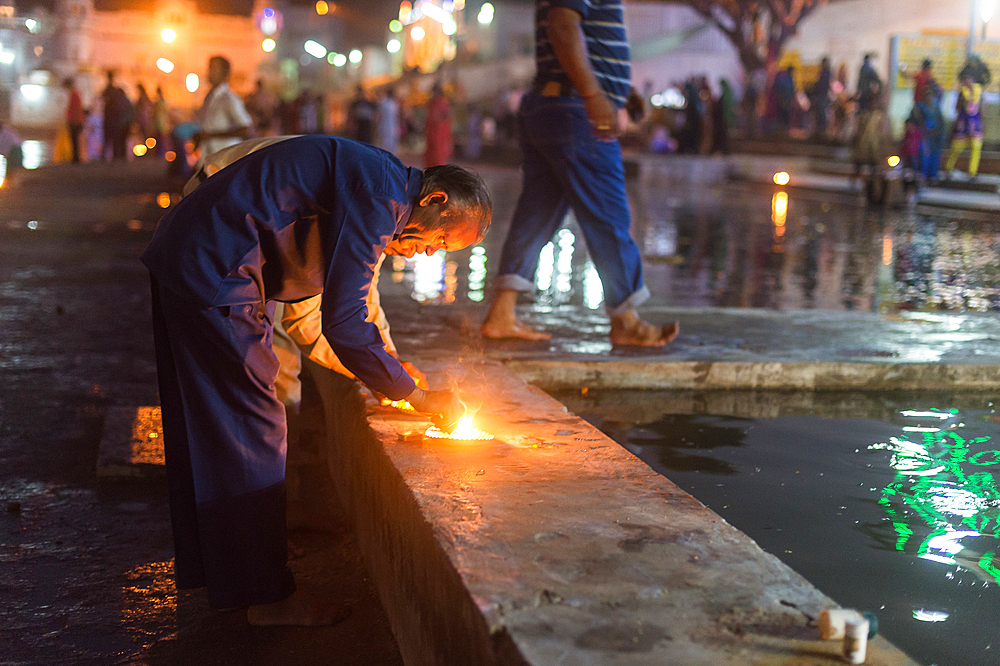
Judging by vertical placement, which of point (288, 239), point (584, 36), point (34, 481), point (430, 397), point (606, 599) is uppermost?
point (584, 36)

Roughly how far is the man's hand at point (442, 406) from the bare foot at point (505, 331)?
205 centimetres

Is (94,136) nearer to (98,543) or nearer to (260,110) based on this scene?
(260,110)

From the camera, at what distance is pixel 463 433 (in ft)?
9.32

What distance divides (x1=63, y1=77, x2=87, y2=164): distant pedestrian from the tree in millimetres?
23201

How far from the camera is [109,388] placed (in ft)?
15.7

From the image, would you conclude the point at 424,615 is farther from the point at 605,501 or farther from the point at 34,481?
the point at 34,481

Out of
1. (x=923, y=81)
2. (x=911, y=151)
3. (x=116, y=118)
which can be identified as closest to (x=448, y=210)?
(x=911, y=151)

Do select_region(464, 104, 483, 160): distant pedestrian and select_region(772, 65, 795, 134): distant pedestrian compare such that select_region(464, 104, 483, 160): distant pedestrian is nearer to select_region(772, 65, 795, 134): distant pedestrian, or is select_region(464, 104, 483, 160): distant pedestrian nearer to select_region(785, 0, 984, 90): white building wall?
select_region(772, 65, 795, 134): distant pedestrian

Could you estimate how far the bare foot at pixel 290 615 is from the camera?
8.24 ft

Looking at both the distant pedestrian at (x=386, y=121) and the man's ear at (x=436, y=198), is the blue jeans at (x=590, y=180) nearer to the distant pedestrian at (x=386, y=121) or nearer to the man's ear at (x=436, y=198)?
the man's ear at (x=436, y=198)

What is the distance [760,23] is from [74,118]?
2490 centimetres

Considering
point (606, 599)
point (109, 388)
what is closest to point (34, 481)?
point (109, 388)

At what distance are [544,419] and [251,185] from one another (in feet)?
3.73

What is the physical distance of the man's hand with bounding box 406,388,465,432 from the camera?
2.73 m
